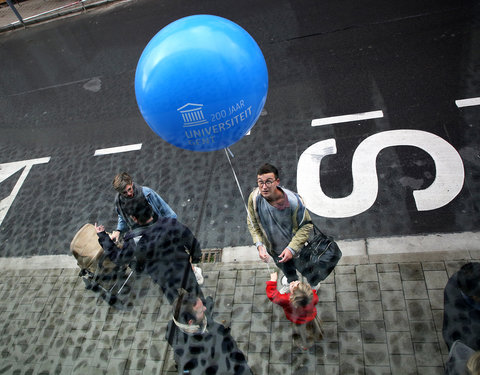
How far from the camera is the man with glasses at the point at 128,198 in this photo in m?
4.30

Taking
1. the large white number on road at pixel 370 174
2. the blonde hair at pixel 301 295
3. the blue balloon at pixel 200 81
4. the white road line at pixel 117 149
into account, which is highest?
the blue balloon at pixel 200 81

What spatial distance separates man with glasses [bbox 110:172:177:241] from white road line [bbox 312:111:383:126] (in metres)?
3.29

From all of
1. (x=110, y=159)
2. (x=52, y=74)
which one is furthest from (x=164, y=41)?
(x=52, y=74)

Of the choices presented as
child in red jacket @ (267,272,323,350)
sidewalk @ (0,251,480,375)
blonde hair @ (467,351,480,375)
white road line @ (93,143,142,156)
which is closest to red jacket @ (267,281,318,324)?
child in red jacket @ (267,272,323,350)

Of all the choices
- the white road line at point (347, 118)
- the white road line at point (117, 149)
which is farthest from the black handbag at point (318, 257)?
the white road line at point (117, 149)

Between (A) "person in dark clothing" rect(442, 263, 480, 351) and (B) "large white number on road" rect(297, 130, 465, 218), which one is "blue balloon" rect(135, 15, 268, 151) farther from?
(B) "large white number on road" rect(297, 130, 465, 218)

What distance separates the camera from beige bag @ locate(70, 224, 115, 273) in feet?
16.3

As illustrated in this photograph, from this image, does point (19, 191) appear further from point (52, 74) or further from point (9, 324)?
point (52, 74)

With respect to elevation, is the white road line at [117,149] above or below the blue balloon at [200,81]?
below

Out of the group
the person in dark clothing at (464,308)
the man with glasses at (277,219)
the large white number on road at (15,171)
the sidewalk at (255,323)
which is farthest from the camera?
the large white number on road at (15,171)

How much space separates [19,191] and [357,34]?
728 cm

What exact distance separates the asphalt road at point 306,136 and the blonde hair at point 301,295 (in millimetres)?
1765

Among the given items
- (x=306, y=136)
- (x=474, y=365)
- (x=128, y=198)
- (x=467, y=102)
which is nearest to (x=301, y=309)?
(x=474, y=365)

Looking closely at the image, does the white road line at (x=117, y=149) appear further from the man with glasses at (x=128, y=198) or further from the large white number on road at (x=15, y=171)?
the man with glasses at (x=128, y=198)
